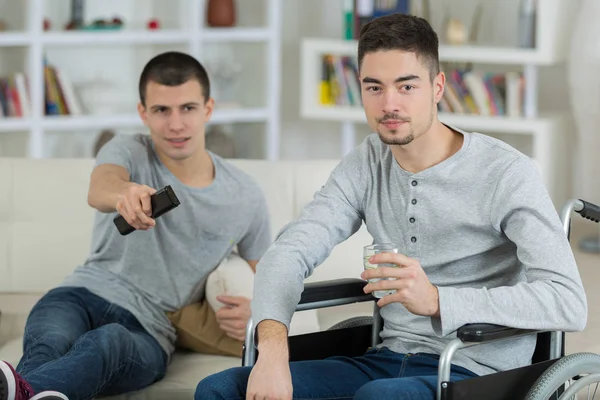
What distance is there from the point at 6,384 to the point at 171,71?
106 cm

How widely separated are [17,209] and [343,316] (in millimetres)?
969

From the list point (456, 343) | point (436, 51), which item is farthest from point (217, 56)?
point (456, 343)

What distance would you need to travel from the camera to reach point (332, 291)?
2086 millimetres

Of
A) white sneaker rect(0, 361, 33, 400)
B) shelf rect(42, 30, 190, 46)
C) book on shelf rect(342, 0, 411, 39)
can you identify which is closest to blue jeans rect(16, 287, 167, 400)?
white sneaker rect(0, 361, 33, 400)

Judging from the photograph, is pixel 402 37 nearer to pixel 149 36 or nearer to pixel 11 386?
pixel 11 386

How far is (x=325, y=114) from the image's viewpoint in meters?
5.54

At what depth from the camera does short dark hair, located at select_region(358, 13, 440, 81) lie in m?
1.97

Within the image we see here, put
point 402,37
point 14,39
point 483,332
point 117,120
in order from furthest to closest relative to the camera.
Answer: point 117,120
point 14,39
point 402,37
point 483,332

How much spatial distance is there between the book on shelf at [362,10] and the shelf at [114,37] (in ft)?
2.87

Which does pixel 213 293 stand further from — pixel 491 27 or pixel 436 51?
pixel 491 27

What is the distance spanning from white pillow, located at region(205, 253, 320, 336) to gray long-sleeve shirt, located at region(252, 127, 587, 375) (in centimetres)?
47

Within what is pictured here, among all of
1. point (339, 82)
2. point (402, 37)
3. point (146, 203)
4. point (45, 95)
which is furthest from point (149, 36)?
point (402, 37)

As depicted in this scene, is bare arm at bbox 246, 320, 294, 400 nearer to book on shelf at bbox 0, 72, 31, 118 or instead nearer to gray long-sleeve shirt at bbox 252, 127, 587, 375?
gray long-sleeve shirt at bbox 252, 127, 587, 375

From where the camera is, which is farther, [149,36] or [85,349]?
[149,36]
